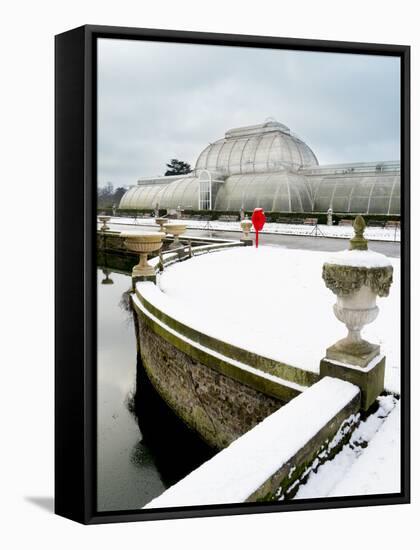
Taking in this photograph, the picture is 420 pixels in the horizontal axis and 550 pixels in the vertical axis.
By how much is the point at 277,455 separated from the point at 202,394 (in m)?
1.55

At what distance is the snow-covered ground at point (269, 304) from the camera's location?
415 cm

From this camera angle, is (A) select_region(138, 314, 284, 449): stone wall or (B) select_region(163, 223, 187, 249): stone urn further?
(B) select_region(163, 223, 187, 249): stone urn

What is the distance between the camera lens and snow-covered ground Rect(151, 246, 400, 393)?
415 centimetres

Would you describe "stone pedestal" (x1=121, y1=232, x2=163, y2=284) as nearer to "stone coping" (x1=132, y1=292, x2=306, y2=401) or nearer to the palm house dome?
"stone coping" (x1=132, y1=292, x2=306, y2=401)

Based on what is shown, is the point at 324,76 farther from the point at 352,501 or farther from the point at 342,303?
the point at 352,501

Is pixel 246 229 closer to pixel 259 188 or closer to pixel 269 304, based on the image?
pixel 259 188

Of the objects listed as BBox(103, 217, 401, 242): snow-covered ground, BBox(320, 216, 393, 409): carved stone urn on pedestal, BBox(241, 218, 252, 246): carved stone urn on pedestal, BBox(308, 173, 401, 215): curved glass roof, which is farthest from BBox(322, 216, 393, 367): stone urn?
BBox(241, 218, 252, 246): carved stone urn on pedestal

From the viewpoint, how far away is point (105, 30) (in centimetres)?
326

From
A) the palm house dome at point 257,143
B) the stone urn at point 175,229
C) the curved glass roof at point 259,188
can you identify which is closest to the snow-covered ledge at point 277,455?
the palm house dome at point 257,143

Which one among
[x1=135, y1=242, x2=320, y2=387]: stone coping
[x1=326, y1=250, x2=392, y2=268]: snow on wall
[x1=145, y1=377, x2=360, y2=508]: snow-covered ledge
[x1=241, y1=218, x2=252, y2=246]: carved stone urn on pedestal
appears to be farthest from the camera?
[x1=241, y1=218, x2=252, y2=246]: carved stone urn on pedestal

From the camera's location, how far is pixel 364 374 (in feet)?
11.1

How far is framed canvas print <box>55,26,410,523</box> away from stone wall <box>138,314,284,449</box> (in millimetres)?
15

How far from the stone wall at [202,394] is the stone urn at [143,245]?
0.77 meters

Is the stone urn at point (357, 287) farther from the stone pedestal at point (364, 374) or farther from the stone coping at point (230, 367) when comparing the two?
the stone coping at point (230, 367)
